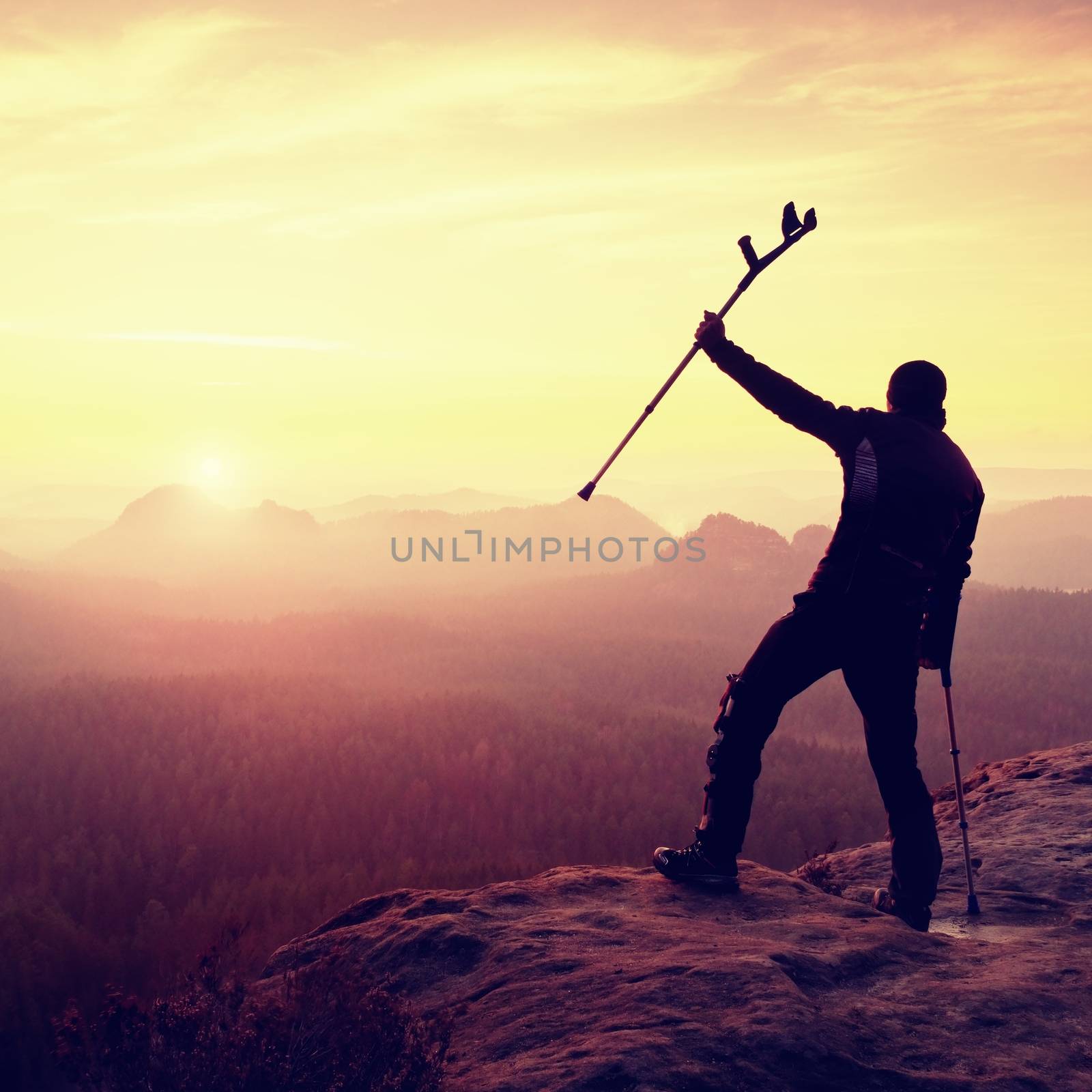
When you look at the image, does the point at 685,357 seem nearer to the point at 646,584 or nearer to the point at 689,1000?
the point at 689,1000

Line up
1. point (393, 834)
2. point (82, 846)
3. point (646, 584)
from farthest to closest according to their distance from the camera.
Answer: point (646, 584)
point (393, 834)
point (82, 846)

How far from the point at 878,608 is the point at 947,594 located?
0.74 meters

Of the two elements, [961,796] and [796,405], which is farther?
[961,796]

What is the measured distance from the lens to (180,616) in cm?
3903

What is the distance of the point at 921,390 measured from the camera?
6285mm

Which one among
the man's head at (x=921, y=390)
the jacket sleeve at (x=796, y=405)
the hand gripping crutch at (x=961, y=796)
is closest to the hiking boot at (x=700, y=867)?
the hand gripping crutch at (x=961, y=796)

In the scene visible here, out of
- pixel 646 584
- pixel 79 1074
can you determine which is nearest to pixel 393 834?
pixel 79 1074

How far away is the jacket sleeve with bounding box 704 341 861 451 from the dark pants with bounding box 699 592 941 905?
1.01 metres

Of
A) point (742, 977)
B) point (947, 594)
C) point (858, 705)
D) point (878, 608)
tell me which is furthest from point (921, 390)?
point (742, 977)

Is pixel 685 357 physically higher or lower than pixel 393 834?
higher

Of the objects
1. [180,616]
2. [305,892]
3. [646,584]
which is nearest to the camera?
[305,892]

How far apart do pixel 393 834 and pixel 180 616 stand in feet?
98.0

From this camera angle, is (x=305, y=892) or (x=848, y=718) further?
(x=848, y=718)

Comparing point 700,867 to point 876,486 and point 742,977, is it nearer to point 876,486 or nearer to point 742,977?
point 742,977
